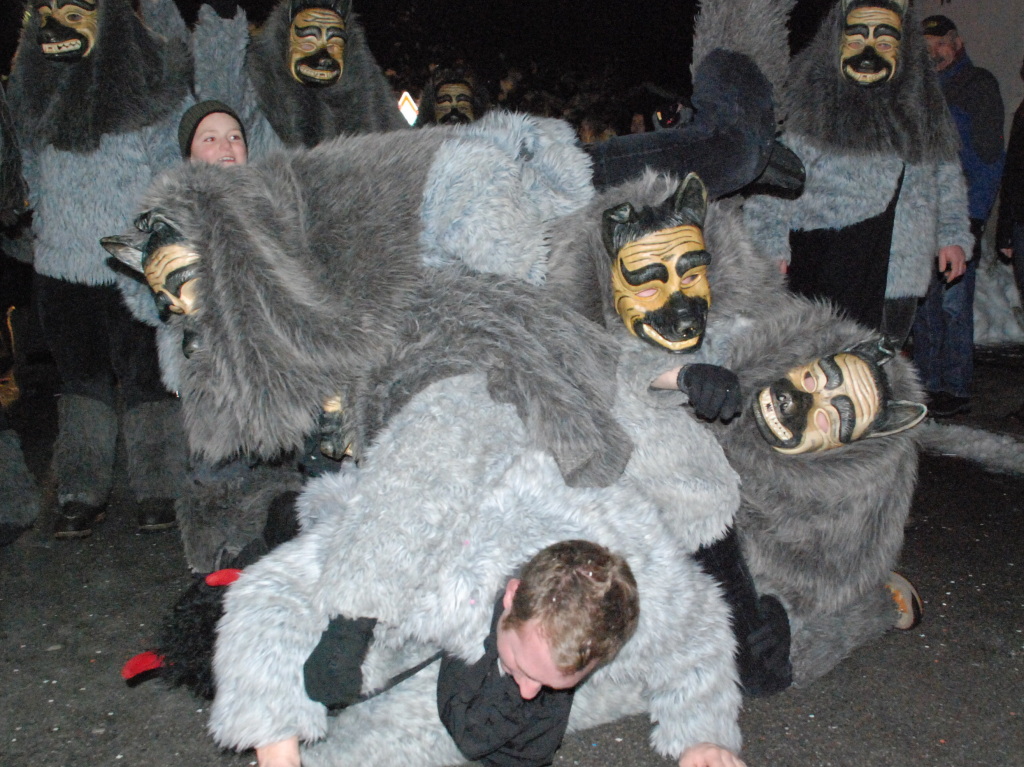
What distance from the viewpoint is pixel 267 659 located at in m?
1.78

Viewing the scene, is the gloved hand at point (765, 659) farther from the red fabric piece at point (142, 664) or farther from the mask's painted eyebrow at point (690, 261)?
the red fabric piece at point (142, 664)

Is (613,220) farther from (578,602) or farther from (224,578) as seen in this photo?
(224,578)

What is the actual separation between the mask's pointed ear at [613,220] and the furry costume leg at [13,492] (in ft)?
7.85

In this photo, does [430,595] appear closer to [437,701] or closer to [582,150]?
[437,701]

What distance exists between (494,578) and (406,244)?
29.8 inches

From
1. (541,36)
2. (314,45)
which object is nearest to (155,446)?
(314,45)

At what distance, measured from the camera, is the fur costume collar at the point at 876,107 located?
3.66 m

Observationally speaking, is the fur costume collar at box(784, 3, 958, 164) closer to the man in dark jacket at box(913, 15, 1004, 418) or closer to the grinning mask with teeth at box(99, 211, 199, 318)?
the man in dark jacket at box(913, 15, 1004, 418)

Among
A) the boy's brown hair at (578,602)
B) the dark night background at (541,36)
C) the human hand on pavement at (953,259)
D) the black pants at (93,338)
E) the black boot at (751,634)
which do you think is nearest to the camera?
the boy's brown hair at (578,602)

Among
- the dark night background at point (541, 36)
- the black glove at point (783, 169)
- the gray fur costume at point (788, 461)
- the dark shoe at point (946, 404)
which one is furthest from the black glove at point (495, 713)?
the dark night background at point (541, 36)

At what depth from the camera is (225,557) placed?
9.40ft

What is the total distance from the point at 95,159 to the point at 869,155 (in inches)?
114

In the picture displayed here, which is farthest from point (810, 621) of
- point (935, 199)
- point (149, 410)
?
point (149, 410)

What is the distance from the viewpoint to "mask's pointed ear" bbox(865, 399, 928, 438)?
87.4 inches
